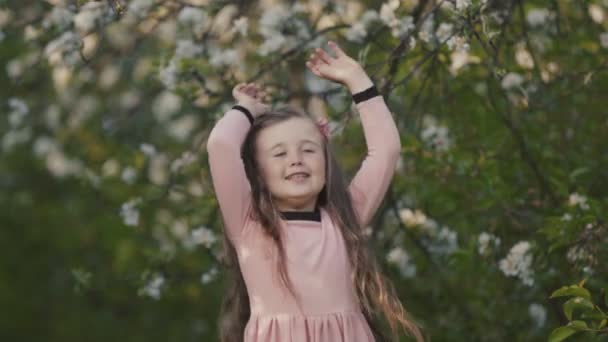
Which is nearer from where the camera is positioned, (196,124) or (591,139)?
(591,139)

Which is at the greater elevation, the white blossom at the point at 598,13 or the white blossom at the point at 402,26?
the white blossom at the point at 402,26

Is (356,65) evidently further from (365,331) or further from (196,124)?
(196,124)

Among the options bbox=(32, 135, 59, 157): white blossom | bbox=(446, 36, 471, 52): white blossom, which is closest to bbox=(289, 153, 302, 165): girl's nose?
bbox=(446, 36, 471, 52): white blossom

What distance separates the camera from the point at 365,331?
9.98ft

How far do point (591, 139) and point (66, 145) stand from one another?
14.0 ft

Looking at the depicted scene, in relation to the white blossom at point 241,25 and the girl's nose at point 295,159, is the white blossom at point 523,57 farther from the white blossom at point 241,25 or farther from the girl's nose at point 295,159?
the girl's nose at point 295,159

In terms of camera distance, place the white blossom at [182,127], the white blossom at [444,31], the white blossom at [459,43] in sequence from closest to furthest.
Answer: the white blossom at [459,43] < the white blossom at [444,31] < the white blossom at [182,127]

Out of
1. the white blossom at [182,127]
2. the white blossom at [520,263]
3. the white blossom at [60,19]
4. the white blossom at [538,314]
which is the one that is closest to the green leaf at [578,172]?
the white blossom at [520,263]

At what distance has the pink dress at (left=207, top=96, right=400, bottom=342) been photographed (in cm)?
298

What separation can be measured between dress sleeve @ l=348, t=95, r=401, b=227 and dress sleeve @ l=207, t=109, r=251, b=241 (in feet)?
1.18

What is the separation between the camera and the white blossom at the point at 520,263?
3.80 m

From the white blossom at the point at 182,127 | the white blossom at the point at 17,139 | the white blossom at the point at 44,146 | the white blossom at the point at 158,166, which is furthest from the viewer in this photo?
the white blossom at the point at 44,146

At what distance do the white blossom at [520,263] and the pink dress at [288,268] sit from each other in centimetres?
91

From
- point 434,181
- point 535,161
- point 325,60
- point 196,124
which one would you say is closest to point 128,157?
point 196,124
